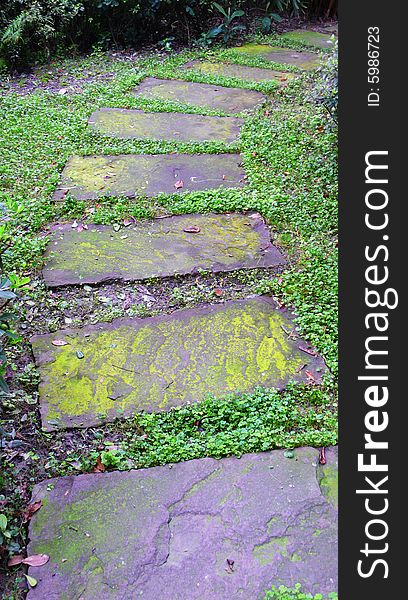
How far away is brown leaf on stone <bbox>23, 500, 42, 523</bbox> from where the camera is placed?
6.11 ft

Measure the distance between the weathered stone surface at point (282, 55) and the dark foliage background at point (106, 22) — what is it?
0.38 metres

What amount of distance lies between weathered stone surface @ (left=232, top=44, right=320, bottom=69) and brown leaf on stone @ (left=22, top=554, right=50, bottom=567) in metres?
4.68

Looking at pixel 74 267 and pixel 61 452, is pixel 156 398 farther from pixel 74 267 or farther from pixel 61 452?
pixel 74 267

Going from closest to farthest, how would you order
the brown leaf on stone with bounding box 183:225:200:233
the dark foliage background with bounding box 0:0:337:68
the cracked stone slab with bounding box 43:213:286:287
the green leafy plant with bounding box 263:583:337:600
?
the green leafy plant with bounding box 263:583:337:600
the cracked stone slab with bounding box 43:213:286:287
the brown leaf on stone with bounding box 183:225:200:233
the dark foliage background with bounding box 0:0:337:68

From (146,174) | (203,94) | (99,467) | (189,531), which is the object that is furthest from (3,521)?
(203,94)

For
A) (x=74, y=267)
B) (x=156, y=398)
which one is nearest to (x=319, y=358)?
Result: (x=156, y=398)

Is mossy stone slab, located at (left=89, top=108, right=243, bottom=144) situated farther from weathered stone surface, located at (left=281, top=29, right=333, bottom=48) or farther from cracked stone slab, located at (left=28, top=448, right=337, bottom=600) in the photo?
cracked stone slab, located at (left=28, top=448, right=337, bottom=600)

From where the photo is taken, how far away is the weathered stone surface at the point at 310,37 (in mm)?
5873

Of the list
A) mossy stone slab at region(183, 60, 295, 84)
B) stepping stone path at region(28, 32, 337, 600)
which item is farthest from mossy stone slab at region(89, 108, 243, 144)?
mossy stone slab at region(183, 60, 295, 84)

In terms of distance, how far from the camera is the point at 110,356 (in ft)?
7.98

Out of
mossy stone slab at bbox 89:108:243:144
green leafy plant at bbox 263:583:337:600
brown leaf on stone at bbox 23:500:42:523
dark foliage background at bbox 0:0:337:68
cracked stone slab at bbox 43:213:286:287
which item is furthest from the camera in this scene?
dark foliage background at bbox 0:0:337:68

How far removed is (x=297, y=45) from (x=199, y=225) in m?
3.41

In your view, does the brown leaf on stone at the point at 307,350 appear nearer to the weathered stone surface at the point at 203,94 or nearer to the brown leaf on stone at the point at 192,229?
the brown leaf on stone at the point at 192,229

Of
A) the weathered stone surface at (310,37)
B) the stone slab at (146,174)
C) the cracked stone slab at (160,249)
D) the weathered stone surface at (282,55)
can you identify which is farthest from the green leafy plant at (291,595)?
the weathered stone surface at (310,37)
